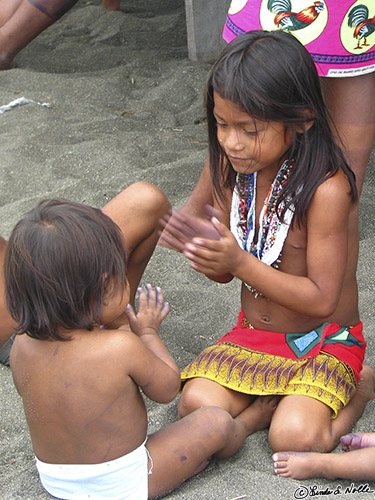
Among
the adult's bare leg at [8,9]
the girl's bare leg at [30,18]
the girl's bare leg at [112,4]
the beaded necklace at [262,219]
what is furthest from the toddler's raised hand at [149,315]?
the girl's bare leg at [112,4]

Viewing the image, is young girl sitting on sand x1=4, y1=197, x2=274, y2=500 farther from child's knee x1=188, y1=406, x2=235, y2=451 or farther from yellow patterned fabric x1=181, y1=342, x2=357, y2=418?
yellow patterned fabric x1=181, y1=342, x2=357, y2=418

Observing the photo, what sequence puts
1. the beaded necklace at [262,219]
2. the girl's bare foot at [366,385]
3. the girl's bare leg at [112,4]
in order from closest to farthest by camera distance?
the beaded necklace at [262,219] → the girl's bare foot at [366,385] → the girl's bare leg at [112,4]

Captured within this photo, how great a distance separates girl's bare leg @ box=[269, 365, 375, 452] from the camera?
74.9 inches

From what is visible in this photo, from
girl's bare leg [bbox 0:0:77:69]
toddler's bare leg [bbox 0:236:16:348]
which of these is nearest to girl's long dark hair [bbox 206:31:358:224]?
toddler's bare leg [bbox 0:236:16:348]

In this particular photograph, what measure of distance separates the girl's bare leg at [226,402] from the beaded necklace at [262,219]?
30cm

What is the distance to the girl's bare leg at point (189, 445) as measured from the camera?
1.77 meters

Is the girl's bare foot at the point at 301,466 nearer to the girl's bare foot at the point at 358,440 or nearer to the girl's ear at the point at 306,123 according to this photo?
the girl's bare foot at the point at 358,440

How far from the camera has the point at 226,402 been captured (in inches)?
80.3

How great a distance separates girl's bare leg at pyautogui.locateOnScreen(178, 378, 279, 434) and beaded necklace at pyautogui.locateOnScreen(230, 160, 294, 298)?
0.97 feet

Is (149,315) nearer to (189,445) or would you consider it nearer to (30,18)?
(189,445)

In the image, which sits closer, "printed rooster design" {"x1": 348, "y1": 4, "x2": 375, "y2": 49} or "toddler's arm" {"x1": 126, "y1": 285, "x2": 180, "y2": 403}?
"toddler's arm" {"x1": 126, "y1": 285, "x2": 180, "y2": 403}

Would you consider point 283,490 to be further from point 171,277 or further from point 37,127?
point 37,127

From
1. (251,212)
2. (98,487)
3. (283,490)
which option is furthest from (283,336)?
(98,487)

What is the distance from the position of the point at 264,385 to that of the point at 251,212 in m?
0.49
